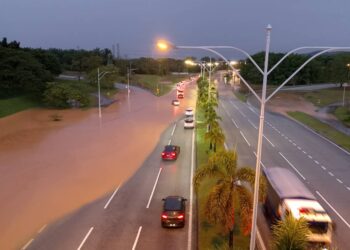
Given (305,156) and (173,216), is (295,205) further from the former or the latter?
(305,156)

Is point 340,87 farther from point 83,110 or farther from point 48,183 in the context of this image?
point 48,183

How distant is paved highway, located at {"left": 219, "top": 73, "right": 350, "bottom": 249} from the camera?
24.4 m

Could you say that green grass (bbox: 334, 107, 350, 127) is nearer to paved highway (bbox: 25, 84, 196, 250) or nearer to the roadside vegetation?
paved highway (bbox: 25, 84, 196, 250)

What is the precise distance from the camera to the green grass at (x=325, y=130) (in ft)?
137

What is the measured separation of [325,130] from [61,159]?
3237cm

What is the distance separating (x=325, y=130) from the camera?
1907 inches

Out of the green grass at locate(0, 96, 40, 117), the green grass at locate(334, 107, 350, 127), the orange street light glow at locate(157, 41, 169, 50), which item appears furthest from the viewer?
the green grass at locate(0, 96, 40, 117)

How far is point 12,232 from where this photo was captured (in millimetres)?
21125

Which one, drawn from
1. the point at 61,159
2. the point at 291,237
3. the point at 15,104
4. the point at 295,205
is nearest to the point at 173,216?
the point at 295,205

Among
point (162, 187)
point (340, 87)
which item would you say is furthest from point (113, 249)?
point (340, 87)

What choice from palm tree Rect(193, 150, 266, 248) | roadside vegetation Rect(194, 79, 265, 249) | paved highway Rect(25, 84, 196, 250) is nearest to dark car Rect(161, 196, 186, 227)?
paved highway Rect(25, 84, 196, 250)

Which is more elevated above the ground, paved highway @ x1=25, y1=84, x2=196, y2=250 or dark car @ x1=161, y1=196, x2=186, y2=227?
dark car @ x1=161, y1=196, x2=186, y2=227

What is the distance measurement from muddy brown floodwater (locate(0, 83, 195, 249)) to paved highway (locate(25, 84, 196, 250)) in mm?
1022

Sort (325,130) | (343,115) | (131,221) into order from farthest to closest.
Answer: (343,115)
(325,130)
(131,221)
